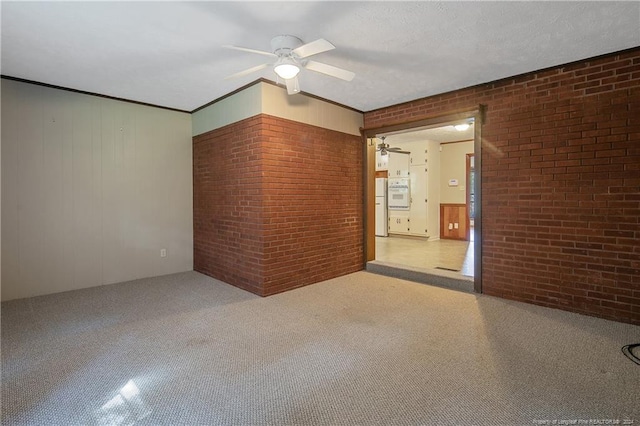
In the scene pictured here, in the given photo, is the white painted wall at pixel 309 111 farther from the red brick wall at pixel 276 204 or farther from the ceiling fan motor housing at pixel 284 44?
the ceiling fan motor housing at pixel 284 44

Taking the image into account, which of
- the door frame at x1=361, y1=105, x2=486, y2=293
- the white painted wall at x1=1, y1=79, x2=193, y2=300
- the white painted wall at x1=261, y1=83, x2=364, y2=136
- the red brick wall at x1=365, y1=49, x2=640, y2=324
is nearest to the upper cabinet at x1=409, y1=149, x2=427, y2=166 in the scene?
the door frame at x1=361, y1=105, x2=486, y2=293

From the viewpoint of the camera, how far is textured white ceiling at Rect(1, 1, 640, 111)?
7.48 feet

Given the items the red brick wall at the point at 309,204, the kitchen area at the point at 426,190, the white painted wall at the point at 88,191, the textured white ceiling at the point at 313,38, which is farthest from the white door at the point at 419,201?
the white painted wall at the point at 88,191

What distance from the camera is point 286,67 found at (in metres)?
2.66

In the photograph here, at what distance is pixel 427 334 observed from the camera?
2734 mm

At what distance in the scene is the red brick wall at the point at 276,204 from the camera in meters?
3.85

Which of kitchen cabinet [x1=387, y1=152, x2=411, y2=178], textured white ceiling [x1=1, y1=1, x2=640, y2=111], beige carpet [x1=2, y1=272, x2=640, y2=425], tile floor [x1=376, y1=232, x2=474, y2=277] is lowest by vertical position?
beige carpet [x1=2, y1=272, x2=640, y2=425]

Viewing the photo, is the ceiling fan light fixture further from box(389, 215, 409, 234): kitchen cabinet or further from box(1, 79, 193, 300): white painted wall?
box(389, 215, 409, 234): kitchen cabinet

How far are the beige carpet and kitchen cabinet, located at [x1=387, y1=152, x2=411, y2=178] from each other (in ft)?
16.0

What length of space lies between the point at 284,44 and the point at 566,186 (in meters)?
3.20

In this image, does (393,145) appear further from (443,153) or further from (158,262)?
(158,262)

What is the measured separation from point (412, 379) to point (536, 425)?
0.68 metres

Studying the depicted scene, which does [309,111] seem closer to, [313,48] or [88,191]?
[313,48]

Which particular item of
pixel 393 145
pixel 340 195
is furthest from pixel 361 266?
pixel 393 145
